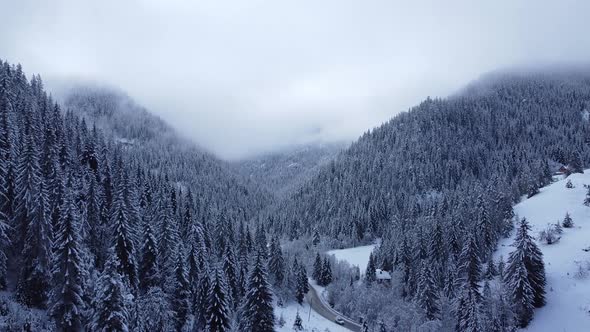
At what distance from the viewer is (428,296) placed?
239ft

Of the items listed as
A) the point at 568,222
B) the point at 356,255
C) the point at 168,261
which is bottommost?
the point at 356,255

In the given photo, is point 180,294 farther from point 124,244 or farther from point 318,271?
point 318,271

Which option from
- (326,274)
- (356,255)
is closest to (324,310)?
(326,274)

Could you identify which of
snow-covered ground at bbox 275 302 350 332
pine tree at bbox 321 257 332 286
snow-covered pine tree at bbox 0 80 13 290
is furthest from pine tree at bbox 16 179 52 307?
pine tree at bbox 321 257 332 286

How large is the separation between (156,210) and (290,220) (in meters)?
103

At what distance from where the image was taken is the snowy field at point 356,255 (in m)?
120

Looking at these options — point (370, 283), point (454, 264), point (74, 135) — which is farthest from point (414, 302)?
point (74, 135)

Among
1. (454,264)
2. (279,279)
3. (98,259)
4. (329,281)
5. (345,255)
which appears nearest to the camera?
(98,259)

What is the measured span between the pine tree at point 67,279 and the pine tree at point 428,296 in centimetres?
5682

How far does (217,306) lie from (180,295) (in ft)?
27.9

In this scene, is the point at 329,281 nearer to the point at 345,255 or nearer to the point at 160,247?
the point at 345,255

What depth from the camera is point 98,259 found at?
63125mm

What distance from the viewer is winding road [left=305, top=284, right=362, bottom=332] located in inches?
3248

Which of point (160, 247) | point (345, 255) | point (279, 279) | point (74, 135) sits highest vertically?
point (74, 135)
